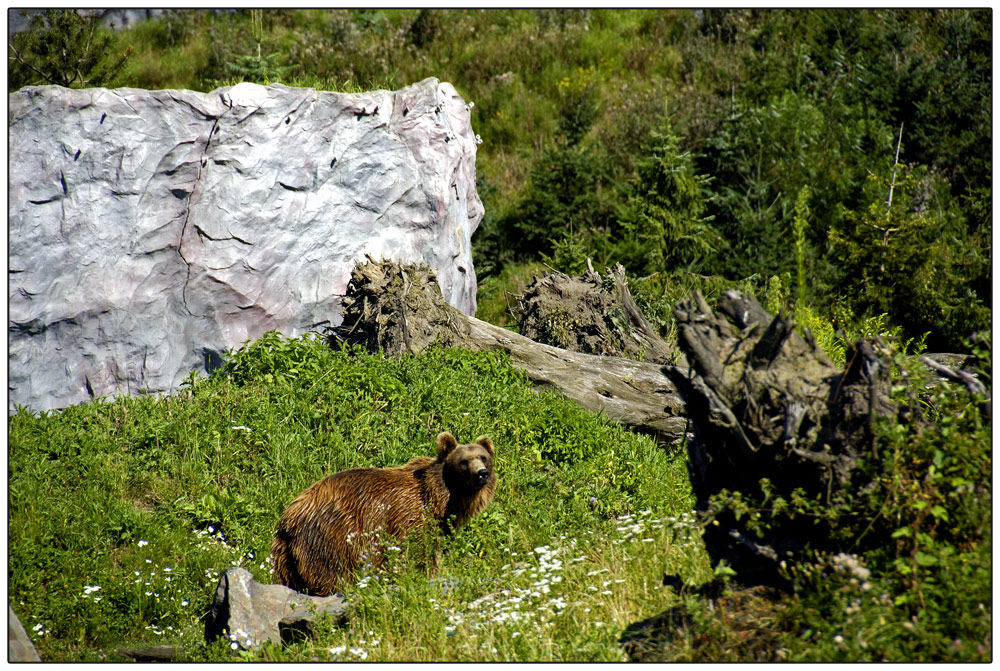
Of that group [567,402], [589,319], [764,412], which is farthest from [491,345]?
[764,412]

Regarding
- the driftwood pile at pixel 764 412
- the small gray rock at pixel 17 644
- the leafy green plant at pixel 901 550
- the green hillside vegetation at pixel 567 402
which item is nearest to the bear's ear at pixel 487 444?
the green hillside vegetation at pixel 567 402

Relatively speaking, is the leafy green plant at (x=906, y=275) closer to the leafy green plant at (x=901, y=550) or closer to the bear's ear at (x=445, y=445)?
the bear's ear at (x=445, y=445)

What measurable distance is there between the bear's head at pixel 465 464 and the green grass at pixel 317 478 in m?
0.38

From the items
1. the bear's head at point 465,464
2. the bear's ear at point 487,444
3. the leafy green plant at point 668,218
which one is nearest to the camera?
the bear's head at point 465,464

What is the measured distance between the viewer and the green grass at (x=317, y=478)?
512 centimetres

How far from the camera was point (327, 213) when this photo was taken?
1059 centimetres

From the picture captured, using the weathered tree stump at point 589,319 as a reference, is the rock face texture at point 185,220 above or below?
above

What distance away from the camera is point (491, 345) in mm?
9836

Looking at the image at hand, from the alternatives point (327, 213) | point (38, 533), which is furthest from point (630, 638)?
point (327, 213)

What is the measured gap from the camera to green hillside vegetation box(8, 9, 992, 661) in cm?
424

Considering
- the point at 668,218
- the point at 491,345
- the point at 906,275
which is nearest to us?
the point at 491,345

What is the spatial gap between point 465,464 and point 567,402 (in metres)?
3.00

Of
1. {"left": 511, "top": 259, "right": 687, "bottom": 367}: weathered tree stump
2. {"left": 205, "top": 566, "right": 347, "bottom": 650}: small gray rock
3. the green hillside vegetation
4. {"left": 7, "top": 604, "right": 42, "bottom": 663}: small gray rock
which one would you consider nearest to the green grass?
the green hillside vegetation

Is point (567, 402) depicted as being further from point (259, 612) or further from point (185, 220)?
point (185, 220)
